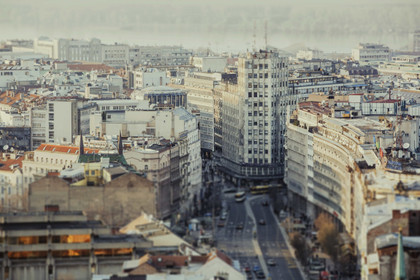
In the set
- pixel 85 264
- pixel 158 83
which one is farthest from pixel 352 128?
pixel 158 83

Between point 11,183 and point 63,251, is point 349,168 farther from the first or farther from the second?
point 63,251

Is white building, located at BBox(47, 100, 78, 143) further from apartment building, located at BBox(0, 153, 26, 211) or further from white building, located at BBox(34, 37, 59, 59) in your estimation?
white building, located at BBox(34, 37, 59, 59)

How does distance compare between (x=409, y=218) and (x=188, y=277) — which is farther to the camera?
(x=409, y=218)

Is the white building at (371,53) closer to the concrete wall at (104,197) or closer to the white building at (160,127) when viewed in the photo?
the white building at (160,127)

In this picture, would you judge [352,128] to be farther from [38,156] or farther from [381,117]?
[38,156]

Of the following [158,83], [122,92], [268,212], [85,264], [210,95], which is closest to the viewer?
[85,264]

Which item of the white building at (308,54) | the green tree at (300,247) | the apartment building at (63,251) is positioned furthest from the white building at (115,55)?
the apartment building at (63,251)
